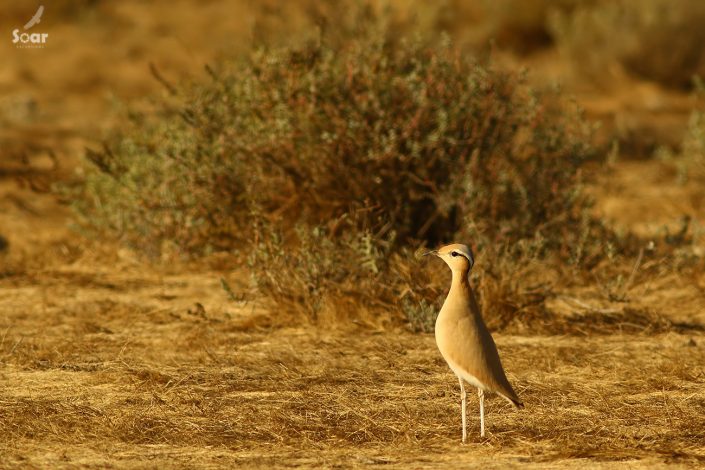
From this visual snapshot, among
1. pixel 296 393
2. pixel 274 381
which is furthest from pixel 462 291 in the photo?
pixel 274 381

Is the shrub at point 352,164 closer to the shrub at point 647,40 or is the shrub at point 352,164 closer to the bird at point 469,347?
the bird at point 469,347

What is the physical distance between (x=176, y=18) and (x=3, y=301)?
659 inches

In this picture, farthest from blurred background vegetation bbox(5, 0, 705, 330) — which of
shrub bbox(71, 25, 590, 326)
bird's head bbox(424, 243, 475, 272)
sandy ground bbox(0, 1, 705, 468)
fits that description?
bird's head bbox(424, 243, 475, 272)

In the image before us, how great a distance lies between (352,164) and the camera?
24.6 feet

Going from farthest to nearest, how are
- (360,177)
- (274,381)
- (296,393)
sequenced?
(360,177)
(274,381)
(296,393)

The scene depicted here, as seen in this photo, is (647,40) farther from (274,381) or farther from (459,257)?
(459,257)

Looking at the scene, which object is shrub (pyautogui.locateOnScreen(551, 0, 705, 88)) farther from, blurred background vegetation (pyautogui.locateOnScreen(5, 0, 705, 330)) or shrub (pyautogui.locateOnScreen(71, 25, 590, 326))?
shrub (pyautogui.locateOnScreen(71, 25, 590, 326))

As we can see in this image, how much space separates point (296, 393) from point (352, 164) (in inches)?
89.0

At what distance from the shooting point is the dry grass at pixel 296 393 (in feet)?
15.7

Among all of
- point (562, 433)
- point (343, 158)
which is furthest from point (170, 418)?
point (343, 158)

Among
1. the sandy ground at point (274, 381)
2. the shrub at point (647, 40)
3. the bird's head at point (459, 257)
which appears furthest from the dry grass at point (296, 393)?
the shrub at point (647, 40)

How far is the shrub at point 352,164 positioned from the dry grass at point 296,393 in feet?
2.04

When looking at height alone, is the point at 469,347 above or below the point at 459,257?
below

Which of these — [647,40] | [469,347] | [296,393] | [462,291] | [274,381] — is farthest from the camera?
[647,40]
